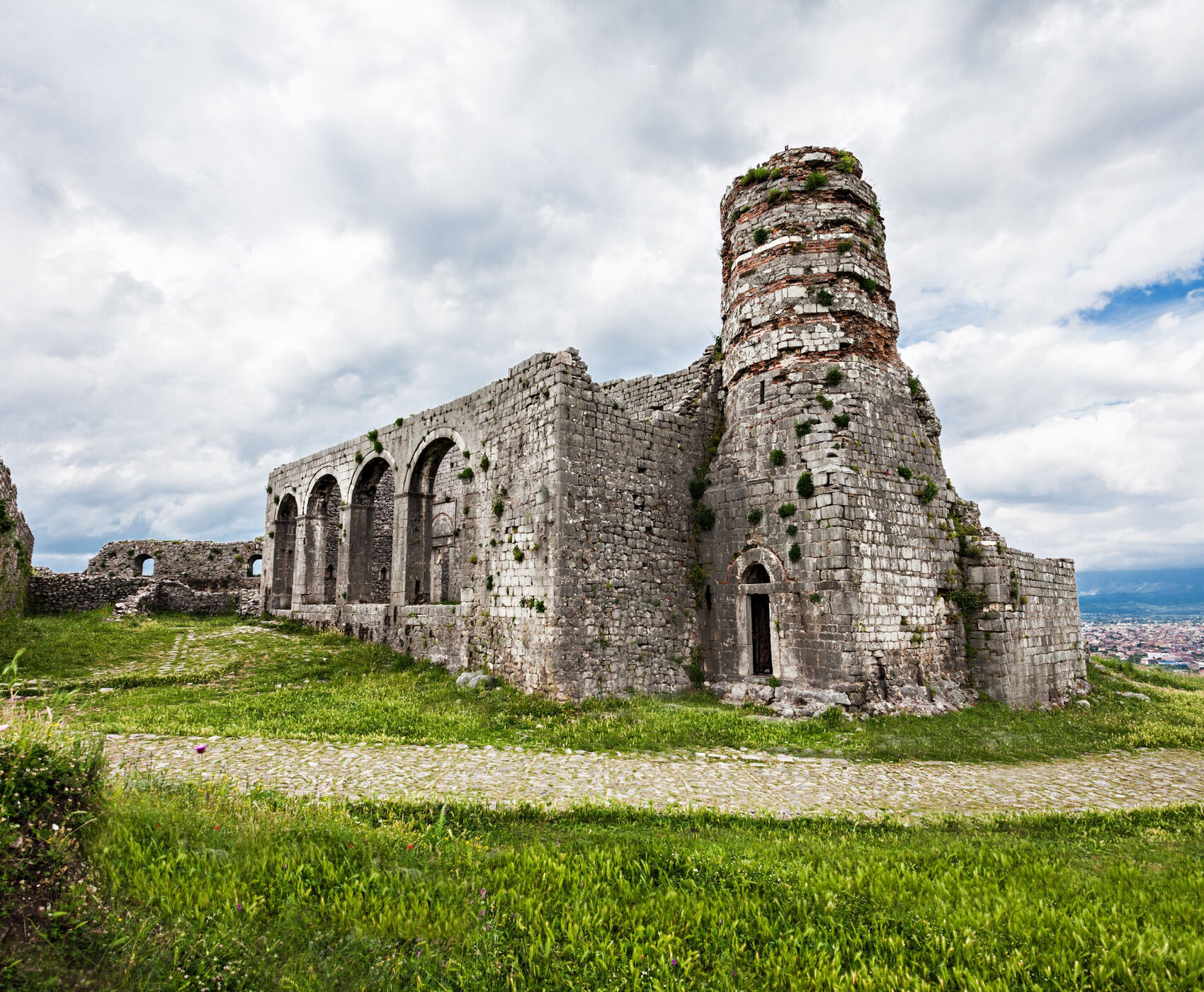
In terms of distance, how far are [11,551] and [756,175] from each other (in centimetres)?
2200

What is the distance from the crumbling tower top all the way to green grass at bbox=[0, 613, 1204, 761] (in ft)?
25.0

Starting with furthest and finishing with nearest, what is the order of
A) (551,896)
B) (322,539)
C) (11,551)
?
(322,539)
(11,551)
(551,896)

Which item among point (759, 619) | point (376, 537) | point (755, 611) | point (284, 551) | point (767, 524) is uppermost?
point (376, 537)

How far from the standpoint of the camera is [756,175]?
1575 centimetres

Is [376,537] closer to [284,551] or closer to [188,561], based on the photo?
[284,551]

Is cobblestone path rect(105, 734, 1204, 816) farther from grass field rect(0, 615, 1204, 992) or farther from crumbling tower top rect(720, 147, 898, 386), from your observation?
crumbling tower top rect(720, 147, 898, 386)

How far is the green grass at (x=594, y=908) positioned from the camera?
3.52m

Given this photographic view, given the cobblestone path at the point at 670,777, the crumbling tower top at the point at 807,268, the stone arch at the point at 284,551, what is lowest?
the cobblestone path at the point at 670,777

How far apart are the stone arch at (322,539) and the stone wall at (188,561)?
351 inches

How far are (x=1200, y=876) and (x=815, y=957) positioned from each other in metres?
3.41

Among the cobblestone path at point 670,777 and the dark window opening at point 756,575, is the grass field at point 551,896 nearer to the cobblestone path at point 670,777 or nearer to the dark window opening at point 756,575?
the cobblestone path at point 670,777

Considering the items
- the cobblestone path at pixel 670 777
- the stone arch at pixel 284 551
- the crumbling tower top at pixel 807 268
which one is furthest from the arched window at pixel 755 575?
the stone arch at pixel 284 551

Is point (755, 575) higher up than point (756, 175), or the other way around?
point (756, 175)

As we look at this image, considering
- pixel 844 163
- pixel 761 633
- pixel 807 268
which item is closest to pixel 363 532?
pixel 761 633
